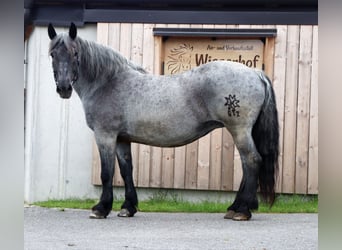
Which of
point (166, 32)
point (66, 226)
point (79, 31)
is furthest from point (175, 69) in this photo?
point (66, 226)

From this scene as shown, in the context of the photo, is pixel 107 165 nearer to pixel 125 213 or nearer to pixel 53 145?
pixel 125 213

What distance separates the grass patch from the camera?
191 inches

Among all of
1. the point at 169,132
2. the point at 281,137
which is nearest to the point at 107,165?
the point at 169,132

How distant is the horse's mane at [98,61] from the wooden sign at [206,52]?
102 centimetres

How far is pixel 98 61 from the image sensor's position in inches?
168

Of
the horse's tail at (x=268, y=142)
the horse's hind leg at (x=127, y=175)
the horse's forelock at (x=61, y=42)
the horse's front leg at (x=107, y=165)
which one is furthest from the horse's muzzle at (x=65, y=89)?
the horse's tail at (x=268, y=142)

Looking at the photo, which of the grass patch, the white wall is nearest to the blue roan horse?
the grass patch

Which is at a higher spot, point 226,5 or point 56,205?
point 226,5

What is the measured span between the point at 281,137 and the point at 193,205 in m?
1.12

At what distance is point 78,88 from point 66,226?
3.92 feet

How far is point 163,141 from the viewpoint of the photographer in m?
4.32

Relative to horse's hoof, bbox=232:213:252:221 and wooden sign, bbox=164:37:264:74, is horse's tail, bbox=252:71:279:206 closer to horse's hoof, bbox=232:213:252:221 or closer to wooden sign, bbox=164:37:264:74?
horse's hoof, bbox=232:213:252:221

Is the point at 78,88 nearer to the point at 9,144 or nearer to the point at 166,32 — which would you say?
the point at 166,32

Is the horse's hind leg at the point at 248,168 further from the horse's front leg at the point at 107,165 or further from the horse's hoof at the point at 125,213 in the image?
the horse's front leg at the point at 107,165
